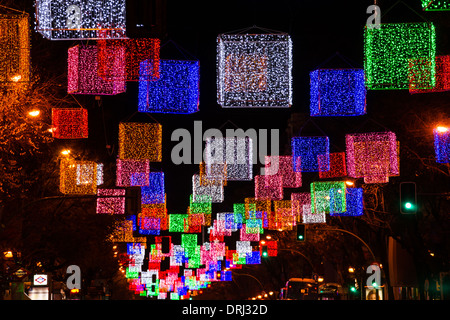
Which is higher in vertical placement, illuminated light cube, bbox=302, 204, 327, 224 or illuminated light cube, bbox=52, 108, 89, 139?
illuminated light cube, bbox=52, 108, 89, 139

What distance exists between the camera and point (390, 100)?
32.5 metres

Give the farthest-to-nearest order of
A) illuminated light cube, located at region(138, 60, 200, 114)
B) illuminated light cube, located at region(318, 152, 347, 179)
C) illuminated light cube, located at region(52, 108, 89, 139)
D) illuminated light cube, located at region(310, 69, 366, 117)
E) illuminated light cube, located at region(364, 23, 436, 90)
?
illuminated light cube, located at region(318, 152, 347, 179) → illuminated light cube, located at region(52, 108, 89, 139) → illuminated light cube, located at region(310, 69, 366, 117) → illuminated light cube, located at region(138, 60, 200, 114) → illuminated light cube, located at region(364, 23, 436, 90)

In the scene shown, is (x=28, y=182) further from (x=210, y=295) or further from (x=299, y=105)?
(x=210, y=295)

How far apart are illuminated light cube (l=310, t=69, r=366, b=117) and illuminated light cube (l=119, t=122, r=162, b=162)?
6.09m

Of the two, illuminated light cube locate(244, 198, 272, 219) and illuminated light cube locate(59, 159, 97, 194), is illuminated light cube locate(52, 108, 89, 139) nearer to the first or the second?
illuminated light cube locate(59, 159, 97, 194)

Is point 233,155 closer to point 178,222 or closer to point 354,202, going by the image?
point 354,202

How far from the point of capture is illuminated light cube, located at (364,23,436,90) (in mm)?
15000

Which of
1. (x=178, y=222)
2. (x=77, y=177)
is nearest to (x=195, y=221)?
(x=178, y=222)

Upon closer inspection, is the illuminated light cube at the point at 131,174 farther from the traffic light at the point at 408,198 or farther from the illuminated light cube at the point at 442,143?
the illuminated light cube at the point at 442,143

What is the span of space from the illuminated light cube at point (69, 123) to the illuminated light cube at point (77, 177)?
303cm

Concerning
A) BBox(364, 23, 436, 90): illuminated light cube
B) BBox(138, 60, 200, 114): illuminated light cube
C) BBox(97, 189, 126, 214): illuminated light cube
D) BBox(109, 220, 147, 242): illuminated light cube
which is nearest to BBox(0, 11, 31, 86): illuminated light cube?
BBox(138, 60, 200, 114): illuminated light cube

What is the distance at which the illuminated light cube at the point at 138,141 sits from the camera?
22.9 m

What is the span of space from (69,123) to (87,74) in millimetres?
8179

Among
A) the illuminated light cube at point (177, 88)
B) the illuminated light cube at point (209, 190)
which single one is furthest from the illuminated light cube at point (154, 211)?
the illuminated light cube at point (177, 88)
